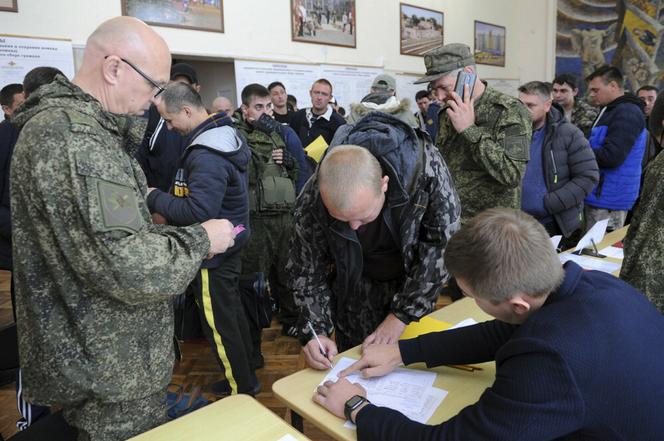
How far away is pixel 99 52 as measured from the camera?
1080mm

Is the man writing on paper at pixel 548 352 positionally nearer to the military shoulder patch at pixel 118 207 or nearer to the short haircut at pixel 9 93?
the military shoulder patch at pixel 118 207

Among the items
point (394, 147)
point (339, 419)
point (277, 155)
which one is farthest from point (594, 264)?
point (277, 155)

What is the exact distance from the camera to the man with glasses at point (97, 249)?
0.94 metres

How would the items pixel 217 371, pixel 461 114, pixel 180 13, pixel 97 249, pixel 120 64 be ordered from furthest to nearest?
pixel 180 13 < pixel 217 371 < pixel 461 114 < pixel 120 64 < pixel 97 249

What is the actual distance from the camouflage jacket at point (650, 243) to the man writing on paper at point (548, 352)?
54cm

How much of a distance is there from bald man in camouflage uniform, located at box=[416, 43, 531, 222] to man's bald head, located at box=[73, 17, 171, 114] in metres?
1.50

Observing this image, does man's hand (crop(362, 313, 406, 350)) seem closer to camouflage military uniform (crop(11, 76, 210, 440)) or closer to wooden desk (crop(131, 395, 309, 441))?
wooden desk (crop(131, 395, 309, 441))

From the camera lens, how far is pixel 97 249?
940mm

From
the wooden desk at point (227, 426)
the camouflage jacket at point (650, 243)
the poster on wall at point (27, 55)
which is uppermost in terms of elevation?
the poster on wall at point (27, 55)

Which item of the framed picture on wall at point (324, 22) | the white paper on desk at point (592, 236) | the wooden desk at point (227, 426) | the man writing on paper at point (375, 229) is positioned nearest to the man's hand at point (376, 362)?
the man writing on paper at point (375, 229)

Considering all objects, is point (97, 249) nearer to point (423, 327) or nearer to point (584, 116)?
point (423, 327)

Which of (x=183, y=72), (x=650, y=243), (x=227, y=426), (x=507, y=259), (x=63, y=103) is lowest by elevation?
(x=227, y=426)

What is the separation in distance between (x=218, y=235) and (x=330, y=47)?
5932mm

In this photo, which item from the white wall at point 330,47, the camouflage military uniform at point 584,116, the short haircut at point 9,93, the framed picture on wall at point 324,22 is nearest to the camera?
the short haircut at point 9,93
